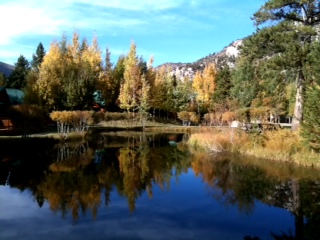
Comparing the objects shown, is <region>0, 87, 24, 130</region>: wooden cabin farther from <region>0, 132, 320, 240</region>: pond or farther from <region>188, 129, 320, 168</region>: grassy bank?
<region>188, 129, 320, 168</region>: grassy bank

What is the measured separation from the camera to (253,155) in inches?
834

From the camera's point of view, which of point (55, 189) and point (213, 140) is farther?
point (213, 140)

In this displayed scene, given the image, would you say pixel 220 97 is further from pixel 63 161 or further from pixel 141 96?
pixel 63 161

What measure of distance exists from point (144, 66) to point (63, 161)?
136 feet

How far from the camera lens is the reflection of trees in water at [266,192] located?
9.88m

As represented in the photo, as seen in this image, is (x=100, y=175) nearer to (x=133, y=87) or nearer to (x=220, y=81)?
(x=133, y=87)

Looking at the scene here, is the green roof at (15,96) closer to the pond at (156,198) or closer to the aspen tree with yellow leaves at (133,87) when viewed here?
the aspen tree with yellow leaves at (133,87)

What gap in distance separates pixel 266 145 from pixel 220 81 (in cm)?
3862

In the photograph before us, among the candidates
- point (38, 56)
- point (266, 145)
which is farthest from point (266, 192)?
point (38, 56)

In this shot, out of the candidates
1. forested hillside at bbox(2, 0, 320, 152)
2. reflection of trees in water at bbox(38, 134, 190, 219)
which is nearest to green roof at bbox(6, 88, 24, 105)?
forested hillside at bbox(2, 0, 320, 152)

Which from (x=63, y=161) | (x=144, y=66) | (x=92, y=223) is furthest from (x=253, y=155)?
(x=144, y=66)

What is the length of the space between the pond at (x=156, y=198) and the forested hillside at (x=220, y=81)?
15.4ft

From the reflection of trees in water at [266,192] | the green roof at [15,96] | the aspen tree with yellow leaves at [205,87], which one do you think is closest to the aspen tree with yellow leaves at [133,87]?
the aspen tree with yellow leaves at [205,87]

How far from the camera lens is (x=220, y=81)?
5853 centimetres
